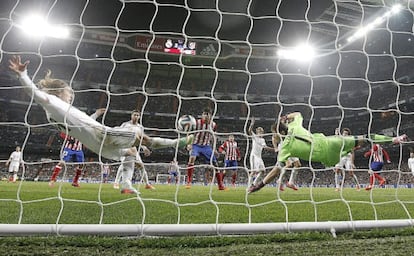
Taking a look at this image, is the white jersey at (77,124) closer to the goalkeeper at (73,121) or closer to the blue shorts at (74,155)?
the goalkeeper at (73,121)

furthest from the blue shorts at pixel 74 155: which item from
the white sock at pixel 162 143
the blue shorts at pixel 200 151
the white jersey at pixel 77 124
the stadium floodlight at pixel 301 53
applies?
the stadium floodlight at pixel 301 53

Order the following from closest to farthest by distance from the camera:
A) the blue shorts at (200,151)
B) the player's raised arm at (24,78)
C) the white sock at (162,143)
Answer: the player's raised arm at (24,78) → the white sock at (162,143) → the blue shorts at (200,151)

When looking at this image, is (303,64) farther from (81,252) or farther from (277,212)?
(81,252)

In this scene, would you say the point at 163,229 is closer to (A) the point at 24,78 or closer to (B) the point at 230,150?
(A) the point at 24,78

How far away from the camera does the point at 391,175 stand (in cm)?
1698

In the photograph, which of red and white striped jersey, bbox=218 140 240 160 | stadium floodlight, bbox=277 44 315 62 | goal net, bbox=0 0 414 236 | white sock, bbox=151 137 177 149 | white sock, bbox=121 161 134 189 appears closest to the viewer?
white sock, bbox=151 137 177 149

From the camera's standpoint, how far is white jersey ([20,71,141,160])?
8.54ft

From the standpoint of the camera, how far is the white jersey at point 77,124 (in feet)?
8.54

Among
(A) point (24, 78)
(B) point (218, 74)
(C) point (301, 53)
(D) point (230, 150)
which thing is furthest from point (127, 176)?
(C) point (301, 53)

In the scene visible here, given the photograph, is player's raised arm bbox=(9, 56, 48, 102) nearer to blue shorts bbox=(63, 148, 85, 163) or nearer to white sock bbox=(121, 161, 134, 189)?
white sock bbox=(121, 161, 134, 189)

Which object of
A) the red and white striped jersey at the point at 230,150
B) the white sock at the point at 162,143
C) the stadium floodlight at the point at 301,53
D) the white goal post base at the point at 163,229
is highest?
the stadium floodlight at the point at 301,53

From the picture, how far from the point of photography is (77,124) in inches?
105

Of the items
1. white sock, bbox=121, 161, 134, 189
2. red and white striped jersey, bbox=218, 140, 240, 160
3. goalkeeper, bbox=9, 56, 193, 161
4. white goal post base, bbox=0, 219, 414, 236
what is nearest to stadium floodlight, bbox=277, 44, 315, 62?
red and white striped jersey, bbox=218, 140, 240, 160

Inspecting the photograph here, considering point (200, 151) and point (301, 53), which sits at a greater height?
point (301, 53)
